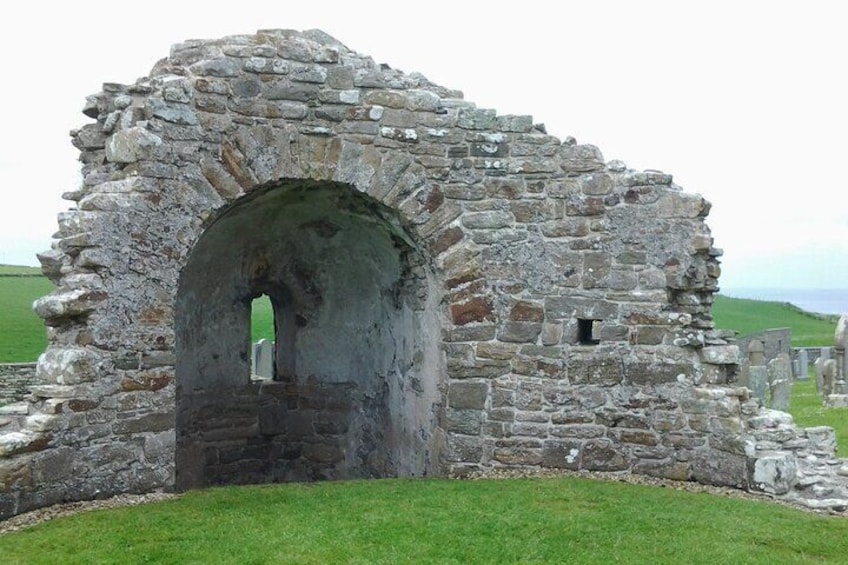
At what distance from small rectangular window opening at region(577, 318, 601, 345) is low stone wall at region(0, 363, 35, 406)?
39.0ft

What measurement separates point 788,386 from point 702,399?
8161 millimetres

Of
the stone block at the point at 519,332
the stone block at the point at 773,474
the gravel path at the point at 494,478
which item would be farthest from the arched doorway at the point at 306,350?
the stone block at the point at 773,474

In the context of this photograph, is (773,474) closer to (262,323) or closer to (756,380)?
(756,380)

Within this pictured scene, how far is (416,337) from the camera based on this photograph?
939 cm

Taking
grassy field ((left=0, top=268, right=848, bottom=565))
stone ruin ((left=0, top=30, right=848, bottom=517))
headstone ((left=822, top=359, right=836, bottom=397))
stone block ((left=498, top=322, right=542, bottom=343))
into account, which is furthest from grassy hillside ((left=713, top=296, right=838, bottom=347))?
grassy field ((left=0, top=268, right=848, bottom=565))

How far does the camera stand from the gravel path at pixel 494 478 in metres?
6.27

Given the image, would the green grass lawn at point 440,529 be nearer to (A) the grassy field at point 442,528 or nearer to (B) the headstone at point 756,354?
(A) the grassy field at point 442,528

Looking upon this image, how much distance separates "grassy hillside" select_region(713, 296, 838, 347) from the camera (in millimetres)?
33156

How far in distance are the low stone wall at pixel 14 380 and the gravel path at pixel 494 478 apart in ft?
34.5

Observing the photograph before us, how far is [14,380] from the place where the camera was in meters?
17.1

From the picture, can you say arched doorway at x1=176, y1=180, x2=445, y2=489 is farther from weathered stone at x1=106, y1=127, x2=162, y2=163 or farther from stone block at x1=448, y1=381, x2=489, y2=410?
weathered stone at x1=106, y1=127, x2=162, y2=163

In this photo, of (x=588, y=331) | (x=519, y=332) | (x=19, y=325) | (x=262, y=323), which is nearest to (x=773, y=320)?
Answer: (x=262, y=323)

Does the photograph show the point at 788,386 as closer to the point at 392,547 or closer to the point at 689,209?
the point at 689,209

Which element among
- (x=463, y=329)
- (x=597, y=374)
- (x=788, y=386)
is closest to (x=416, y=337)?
(x=463, y=329)
